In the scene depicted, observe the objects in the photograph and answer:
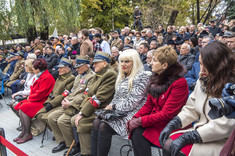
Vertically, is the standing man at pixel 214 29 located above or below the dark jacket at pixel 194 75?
above

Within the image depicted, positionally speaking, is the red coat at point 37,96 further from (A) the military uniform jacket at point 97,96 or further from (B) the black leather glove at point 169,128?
(B) the black leather glove at point 169,128

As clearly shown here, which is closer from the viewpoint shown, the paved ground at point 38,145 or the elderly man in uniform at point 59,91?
the paved ground at point 38,145

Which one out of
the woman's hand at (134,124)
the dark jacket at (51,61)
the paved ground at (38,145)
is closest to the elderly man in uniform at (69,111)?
the paved ground at (38,145)

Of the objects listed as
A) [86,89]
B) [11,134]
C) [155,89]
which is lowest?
[11,134]

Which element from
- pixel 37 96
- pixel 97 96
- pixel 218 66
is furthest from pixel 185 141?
pixel 37 96

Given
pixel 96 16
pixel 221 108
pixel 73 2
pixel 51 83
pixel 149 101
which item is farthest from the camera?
pixel 96 16

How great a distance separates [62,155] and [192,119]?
254 centimetres

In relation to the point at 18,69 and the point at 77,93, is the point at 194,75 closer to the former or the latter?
the point at 77,93

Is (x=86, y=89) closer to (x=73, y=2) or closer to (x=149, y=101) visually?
(x=149, y=101)

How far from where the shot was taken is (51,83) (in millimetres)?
4875

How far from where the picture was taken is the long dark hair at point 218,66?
2.05m

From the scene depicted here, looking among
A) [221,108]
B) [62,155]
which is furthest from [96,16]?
[221,108]

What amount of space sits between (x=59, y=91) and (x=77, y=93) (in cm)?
59

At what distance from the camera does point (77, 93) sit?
4.14 metres
